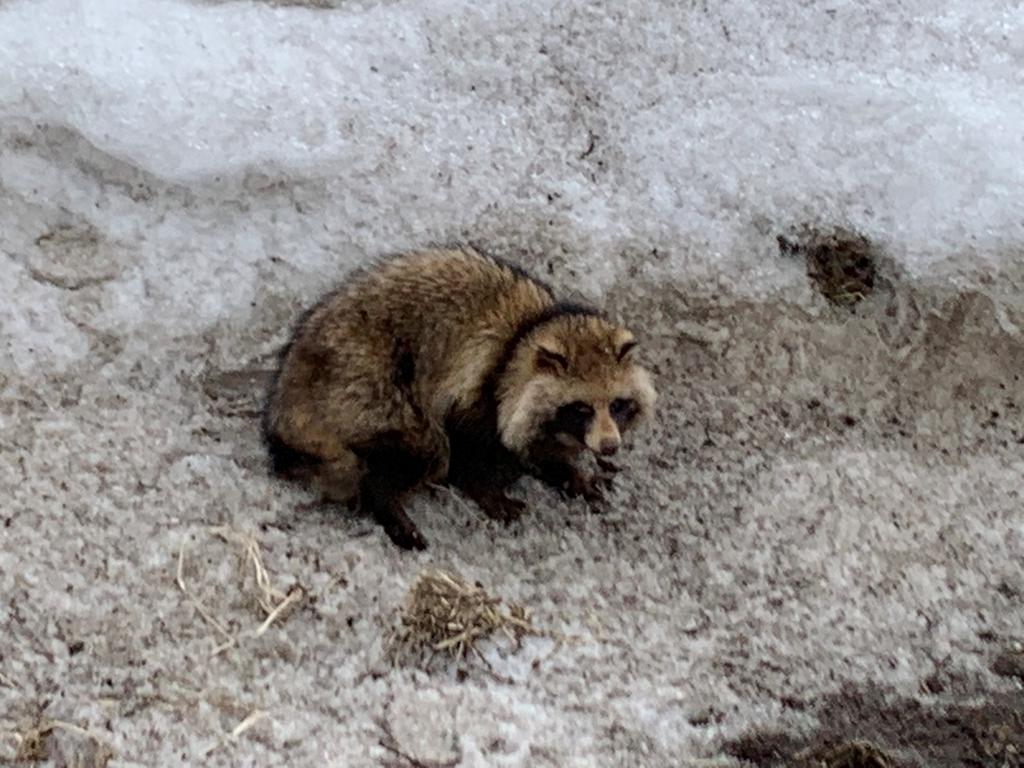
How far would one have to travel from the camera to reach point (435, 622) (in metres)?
4.26

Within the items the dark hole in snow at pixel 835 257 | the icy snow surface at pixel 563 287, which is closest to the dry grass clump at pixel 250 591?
the icy snow surface at pixel 563 287

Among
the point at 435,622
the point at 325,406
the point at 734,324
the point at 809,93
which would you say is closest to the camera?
the point at 435,622

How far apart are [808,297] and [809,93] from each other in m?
1.02

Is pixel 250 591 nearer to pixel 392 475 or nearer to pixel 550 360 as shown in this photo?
pixel 392 475

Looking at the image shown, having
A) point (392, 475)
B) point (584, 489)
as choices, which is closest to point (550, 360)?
point (584, 489)

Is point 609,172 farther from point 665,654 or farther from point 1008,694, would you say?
point 1008,694

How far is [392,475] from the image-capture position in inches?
194

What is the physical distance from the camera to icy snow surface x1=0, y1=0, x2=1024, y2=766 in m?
4.14

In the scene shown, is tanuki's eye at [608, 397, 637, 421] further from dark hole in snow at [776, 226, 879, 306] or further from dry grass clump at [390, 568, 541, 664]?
dark hole in snow at [776, 226, 879, 306]

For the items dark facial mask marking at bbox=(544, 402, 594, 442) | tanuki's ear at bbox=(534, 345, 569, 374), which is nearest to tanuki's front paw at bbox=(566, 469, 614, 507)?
dark facial mask marking at bbox=(544, 402, 594, 442)

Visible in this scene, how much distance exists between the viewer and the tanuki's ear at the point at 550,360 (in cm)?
484

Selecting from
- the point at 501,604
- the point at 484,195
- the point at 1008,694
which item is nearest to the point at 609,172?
the point at 484,195

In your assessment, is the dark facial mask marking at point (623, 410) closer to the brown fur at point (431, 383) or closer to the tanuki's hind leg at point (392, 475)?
the brown fur at point (431, 383)

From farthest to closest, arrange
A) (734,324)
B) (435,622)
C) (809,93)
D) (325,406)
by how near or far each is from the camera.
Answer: (809,93)
(734,324)
(325,406)
(435,622)
